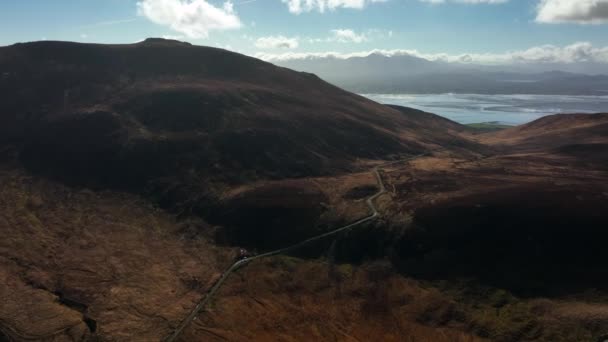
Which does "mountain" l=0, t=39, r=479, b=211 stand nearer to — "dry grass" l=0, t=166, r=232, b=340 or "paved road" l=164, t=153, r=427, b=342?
"dry grass" l=0, t=166, r=232, b=340

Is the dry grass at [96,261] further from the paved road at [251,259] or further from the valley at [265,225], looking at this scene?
the paved road at [251,259]

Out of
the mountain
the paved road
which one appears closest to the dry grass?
the paved road

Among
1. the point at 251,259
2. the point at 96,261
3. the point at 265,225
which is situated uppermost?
the point at 265,225

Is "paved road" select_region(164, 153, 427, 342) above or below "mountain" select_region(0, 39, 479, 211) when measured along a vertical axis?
below

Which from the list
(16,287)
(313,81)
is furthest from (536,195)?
(313,81)

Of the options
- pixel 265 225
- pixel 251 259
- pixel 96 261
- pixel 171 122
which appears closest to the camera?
pixel 96 261

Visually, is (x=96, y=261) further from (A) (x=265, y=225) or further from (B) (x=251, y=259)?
(A) (x=265, y=225)

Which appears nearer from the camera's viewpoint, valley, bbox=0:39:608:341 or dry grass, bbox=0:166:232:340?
dry grass, bbox=0:166:232:340

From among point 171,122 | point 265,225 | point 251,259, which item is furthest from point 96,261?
point 171,122

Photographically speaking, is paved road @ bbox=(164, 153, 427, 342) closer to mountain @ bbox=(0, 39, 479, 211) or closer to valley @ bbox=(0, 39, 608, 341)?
valley @ bbox=(0, 39, 608, 341)

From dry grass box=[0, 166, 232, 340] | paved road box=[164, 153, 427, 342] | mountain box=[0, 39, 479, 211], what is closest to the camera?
dry grass box=[0, 166, 232, 340]

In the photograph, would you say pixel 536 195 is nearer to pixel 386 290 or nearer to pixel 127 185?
pixel 386 290

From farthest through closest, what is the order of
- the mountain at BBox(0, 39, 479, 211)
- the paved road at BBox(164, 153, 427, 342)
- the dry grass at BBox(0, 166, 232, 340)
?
1. the mountain at BBox(0, 39, 479, 211)
2. the paved road at BBox(164, 153, 427, 342)
3. the dry grass at BBox(0, 166, 232, 340)
